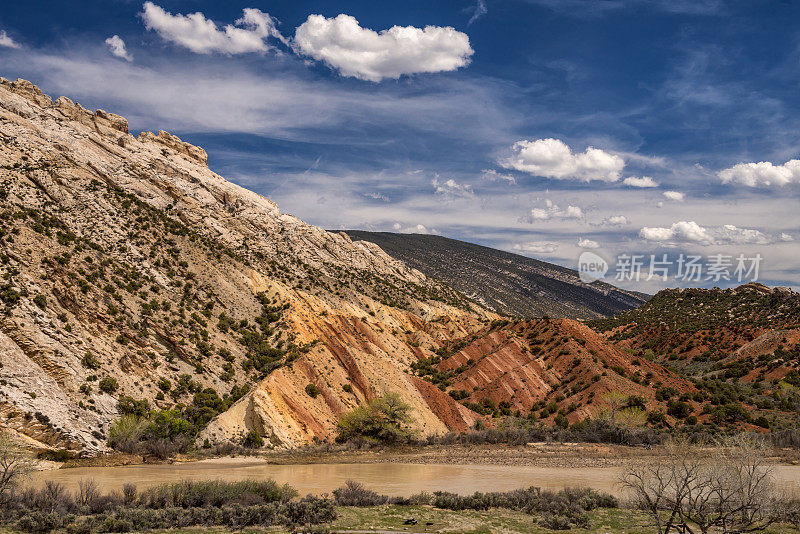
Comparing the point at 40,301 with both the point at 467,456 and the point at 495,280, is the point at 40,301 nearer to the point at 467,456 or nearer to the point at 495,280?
the point at 467,456

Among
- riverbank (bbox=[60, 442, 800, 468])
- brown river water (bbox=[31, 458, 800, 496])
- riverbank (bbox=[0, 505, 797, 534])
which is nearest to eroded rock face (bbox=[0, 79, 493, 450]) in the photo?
riverbank (bbox=[60, 442, 800, 468])

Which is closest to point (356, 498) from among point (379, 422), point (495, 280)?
point (379, 422)

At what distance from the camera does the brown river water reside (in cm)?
2780

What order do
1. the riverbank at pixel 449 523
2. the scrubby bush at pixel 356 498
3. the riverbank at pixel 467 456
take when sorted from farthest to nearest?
the riverbank at pixel 467 456
the scrubby bush at pixel 356 498
the riverbank at pixel 449 523

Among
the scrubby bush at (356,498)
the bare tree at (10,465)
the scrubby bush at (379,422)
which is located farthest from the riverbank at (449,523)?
the scrubby bush at (379,422)

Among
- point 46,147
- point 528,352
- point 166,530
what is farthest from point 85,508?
point 46,147

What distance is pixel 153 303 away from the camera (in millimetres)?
52250

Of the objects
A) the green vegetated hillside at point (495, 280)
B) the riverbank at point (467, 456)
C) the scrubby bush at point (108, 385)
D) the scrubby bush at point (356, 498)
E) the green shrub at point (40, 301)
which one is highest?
the green vegetated hillside at point (495, 280)

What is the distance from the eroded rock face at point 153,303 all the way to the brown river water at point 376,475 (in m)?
5.84

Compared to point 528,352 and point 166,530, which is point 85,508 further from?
point 528,352

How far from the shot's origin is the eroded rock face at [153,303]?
37.7 meters

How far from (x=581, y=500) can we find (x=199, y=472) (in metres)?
23.9

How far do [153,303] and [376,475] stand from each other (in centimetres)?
3291

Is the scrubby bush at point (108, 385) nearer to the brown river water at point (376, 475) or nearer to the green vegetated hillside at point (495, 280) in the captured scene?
the brown river water at point (376, 475)
